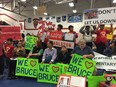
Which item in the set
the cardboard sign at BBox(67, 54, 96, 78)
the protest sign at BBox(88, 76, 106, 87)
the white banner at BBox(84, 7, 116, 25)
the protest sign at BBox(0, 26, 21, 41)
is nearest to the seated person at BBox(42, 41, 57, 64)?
the white banner at BBox(84, 7, 116, 25)

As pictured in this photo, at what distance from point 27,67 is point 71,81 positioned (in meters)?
2.32

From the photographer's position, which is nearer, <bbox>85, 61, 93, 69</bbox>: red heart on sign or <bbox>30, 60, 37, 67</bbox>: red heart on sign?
<bbox>85, 61, 93, 69</bbox>: red heart on sign

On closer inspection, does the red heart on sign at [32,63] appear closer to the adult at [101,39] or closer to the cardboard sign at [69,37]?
the cardboard sign at [69,37]

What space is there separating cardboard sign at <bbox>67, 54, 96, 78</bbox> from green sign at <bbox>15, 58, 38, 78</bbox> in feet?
5.65

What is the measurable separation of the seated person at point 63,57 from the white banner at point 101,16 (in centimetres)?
125

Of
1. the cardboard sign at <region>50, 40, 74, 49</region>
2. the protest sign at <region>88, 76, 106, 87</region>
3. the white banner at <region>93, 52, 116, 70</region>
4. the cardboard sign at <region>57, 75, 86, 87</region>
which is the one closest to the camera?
the cardboard sign at <region>57, 75, 86, 87</region>

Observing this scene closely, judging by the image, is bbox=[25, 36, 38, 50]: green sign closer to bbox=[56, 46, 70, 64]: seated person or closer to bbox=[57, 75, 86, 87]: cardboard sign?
bbox=[56, 46, 70, 64]: seated person

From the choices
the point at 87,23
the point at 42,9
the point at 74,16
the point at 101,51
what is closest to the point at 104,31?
the point at 101,51

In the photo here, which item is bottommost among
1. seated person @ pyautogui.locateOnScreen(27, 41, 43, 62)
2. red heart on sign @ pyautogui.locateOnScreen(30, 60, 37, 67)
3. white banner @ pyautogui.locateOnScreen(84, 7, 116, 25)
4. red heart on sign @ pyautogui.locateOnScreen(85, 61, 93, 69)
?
red heart on sign @ pyautogui.locateOnScreen(30, 60, 37, 67)

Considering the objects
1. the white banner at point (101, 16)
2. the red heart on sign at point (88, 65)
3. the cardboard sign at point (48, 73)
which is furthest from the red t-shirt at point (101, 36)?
the red heart on sign at point (88, 65)

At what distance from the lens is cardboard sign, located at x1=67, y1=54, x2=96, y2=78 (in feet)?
14.9

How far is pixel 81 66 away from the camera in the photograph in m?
4.63

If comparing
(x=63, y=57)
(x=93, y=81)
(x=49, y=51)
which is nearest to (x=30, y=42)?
(x=49, y=51)

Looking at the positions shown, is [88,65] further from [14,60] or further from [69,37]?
[14,60]
